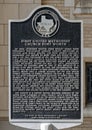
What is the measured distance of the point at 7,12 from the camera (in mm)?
9109

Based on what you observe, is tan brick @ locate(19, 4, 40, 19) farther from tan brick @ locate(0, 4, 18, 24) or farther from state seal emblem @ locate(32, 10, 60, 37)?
state seal emblem @ locate(32, 10, 60, 37)

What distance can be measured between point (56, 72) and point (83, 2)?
3.14 metres

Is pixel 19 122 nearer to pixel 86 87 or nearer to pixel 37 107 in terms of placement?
pixel 37 107

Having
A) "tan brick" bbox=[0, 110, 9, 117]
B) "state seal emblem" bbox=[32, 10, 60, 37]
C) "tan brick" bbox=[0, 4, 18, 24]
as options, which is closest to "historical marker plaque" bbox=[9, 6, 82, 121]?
"state seal emblem" bbox=[32, 10, 60, 37]

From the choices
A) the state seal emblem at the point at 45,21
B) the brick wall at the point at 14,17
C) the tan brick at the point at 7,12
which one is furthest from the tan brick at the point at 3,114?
the state seal emblem at the point at 45,21

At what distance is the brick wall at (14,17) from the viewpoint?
9.05 m

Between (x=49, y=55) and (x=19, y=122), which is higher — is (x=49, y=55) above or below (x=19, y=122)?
above

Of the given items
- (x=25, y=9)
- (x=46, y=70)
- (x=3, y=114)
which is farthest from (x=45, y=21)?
(x=3, y=114)

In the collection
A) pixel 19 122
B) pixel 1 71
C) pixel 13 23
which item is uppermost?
pixel 13 23

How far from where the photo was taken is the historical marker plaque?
248 inches

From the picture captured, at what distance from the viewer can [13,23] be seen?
21.0 ft

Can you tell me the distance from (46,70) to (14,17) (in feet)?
9.90

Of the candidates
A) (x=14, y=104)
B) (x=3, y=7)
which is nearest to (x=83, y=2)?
(x=3, y=7)

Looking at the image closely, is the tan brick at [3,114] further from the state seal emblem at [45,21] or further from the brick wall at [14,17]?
the state seal emblem at [45,21]
